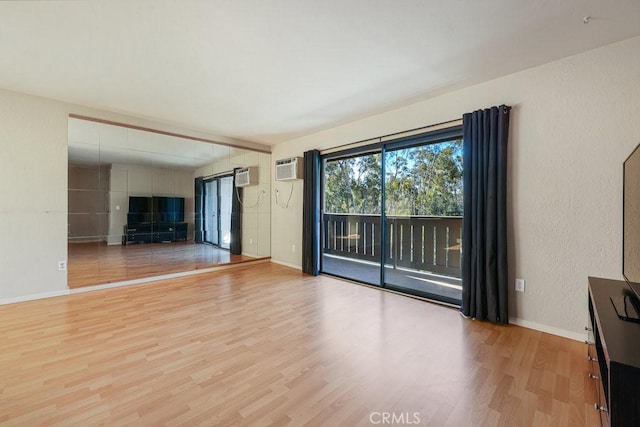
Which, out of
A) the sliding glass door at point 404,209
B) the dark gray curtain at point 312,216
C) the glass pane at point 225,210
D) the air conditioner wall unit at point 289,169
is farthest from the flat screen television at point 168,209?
the sliding glass door at point 404,209

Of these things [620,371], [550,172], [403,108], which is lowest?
[620,371]

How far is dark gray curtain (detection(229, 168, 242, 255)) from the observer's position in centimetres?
518

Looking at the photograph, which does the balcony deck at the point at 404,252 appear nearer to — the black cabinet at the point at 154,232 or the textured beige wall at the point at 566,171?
the textured beige wall at the point at 566,171

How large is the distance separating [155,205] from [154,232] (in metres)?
0.42

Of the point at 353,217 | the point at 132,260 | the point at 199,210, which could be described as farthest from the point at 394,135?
the point at 132,260

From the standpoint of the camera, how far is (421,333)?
2.32m

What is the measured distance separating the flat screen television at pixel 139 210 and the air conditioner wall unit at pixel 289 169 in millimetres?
2129

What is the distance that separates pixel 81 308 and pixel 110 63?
8.33 ft

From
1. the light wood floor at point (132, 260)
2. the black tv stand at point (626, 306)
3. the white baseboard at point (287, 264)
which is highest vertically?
the black tv stand at point (626, 306)

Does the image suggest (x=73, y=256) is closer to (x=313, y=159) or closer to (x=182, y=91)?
(x=182, y=91)

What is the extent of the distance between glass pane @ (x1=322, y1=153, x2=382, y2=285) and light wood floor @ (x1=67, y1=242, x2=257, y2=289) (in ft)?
6.97

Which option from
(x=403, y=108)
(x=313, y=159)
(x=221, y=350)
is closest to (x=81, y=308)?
(x=221, y=350)

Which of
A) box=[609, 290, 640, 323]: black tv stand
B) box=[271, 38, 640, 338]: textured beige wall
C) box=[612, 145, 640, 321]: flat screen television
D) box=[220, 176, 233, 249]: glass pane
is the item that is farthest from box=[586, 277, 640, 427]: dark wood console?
box=[220, 176, 233, 249]: glass pane

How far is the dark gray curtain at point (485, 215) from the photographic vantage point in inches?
97.2
